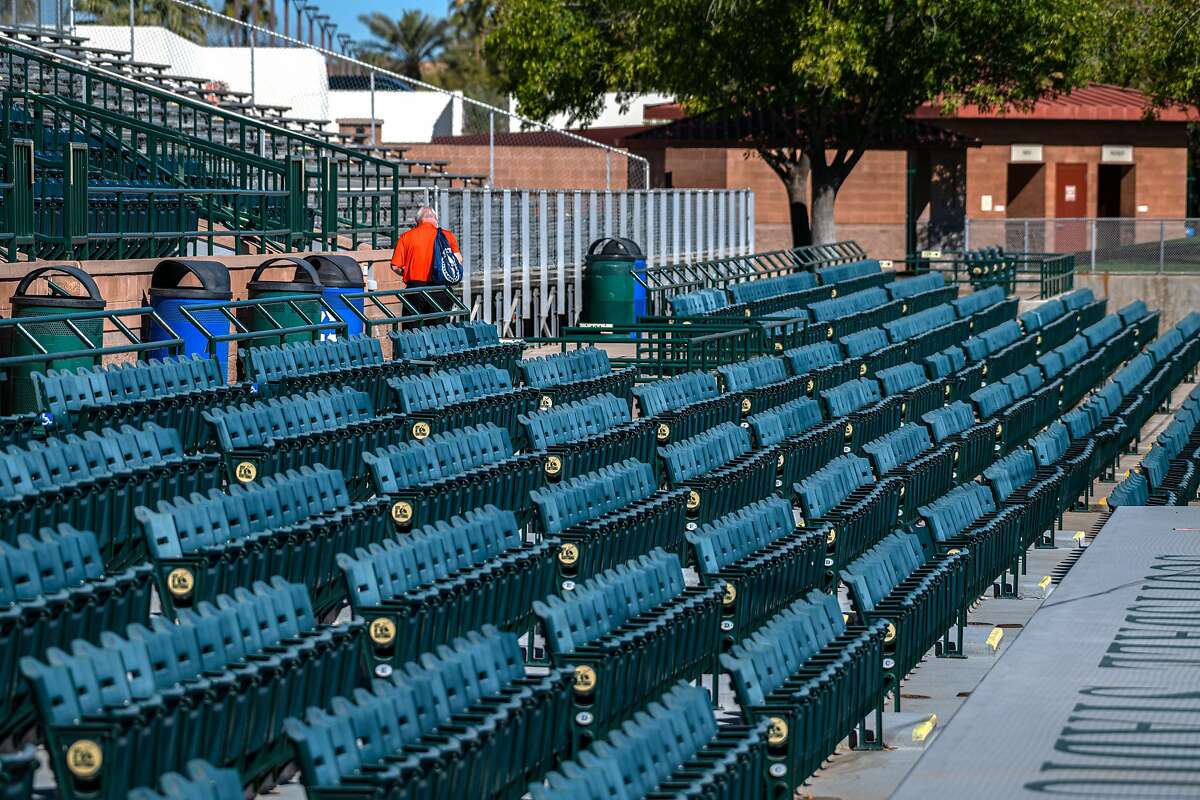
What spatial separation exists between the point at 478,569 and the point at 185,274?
6967 mm

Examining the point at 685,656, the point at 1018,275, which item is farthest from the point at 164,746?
the point at 1018,275

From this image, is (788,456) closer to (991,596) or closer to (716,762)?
(991,596)

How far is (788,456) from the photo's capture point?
1432 centimetres

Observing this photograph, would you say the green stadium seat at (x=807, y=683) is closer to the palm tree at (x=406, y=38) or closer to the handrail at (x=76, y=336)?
the handrail at (x=76, y=336)

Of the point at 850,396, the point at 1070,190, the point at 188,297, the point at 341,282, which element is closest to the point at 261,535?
the point at 188,297

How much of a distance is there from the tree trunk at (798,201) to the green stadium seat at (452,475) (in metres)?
24.5

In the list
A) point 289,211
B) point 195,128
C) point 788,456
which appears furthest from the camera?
point 195,128

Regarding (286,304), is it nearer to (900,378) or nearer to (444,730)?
(900,378)

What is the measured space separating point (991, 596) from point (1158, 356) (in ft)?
45.1

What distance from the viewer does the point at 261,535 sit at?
891 centimetres

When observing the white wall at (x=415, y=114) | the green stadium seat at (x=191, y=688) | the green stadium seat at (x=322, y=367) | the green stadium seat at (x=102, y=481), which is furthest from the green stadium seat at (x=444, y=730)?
the white wall at (x=415, y=114)

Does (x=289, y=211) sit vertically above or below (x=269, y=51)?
below

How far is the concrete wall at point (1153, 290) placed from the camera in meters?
33.8

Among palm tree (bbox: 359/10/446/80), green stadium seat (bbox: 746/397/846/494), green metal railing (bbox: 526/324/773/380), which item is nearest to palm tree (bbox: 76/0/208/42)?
green metal railing (bbox: 526/324/773/380)
